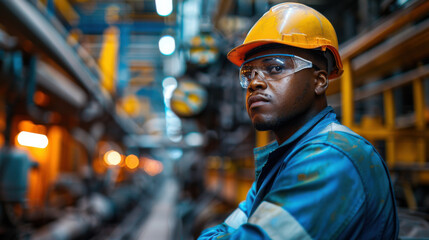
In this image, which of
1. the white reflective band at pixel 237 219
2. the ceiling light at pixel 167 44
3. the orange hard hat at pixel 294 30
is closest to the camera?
the orange hard hat at pixel 294 30

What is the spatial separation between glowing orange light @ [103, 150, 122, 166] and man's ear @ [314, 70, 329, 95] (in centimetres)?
1631

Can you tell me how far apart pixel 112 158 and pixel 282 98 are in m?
17.0

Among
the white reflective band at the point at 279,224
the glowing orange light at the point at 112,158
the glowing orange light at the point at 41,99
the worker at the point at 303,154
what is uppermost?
the glowing orange light at the point at 41,99

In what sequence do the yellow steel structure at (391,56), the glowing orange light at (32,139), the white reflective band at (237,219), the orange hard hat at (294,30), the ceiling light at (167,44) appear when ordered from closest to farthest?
the orange hard hat at (294,30), the white reflective band at (237,219), the yellow steel structure at (391,56), the glowing orange light at (32,139), the ceiling light at (167,44)

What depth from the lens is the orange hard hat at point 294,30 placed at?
1.27 metres

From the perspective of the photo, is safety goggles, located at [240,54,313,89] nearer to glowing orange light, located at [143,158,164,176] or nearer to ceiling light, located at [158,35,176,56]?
ceiling light, located at [158,35,176,56]

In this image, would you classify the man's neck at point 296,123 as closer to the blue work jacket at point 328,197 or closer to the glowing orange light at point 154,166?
the blue work jacket at point 328,197

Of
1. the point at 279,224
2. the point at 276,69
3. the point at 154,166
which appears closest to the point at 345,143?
the point at 279,224

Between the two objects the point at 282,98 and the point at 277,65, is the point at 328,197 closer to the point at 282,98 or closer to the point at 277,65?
the point at 282,98

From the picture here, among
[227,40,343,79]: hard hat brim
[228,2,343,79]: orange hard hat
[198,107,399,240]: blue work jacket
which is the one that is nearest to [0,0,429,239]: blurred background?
[227,40,343,79]: hard hat brim

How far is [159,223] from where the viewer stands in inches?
510

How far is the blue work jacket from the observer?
896mm

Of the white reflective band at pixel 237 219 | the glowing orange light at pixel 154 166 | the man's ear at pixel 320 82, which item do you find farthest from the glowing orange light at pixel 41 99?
the glowing orange light at pixel 154 166

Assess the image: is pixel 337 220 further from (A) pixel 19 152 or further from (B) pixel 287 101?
(A) pixel 19 152
